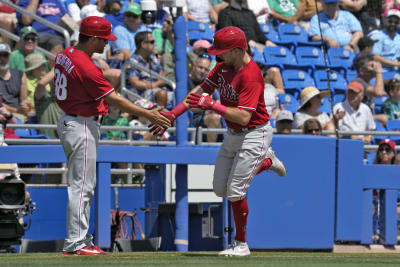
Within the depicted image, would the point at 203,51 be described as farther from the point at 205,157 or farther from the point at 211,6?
the point at 205,157

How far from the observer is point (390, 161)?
10.5m

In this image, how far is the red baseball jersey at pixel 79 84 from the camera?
22.5 ft

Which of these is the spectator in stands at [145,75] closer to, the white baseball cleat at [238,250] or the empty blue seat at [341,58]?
the empty blue seat at [341,58]

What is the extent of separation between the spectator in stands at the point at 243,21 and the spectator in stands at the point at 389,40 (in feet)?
7.44

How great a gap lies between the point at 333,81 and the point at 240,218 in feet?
24.4

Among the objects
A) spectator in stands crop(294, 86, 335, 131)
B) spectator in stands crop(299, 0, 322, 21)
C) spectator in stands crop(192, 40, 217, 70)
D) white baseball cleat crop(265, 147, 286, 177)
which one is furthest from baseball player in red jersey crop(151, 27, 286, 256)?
spectator in stands crop(299, 0, 322, 21)

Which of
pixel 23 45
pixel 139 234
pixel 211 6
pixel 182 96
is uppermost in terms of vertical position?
pixel 211 6

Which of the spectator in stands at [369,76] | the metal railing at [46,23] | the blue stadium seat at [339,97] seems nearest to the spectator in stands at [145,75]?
the metal railing at [46,23]

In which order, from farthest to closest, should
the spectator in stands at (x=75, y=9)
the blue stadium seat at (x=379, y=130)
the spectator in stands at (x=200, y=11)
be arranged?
the spectator in stands at (x=200, y=11) < the spectator in stands at (x=75, y=9) < the blue stadium seat at (x=379, y=130)

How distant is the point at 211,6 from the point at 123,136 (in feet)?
13.7

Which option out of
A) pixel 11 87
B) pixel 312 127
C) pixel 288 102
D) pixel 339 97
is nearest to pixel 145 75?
pixel 11 87

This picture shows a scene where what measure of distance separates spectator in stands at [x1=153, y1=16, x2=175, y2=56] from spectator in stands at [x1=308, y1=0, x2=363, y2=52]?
3110 mm

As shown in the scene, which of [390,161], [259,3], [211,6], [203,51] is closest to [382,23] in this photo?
[259,3]

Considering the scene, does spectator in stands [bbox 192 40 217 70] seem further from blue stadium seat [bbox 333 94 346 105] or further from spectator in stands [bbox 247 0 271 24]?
blue stadium seat [bbox 333 94 346 105]
